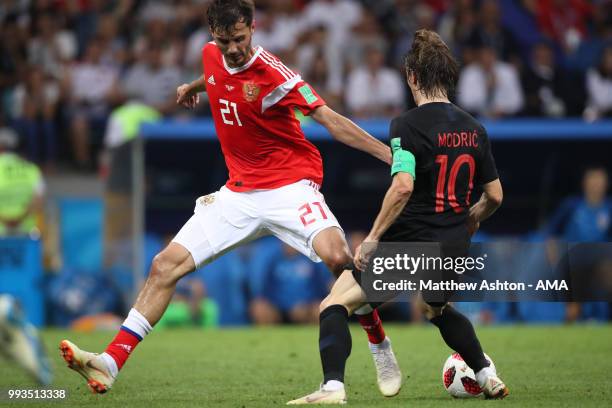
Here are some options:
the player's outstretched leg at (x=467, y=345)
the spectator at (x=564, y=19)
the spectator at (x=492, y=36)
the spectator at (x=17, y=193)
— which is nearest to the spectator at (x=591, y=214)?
the spectator at (x=492, y=36)

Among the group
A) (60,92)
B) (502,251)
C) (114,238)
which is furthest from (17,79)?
(502,251)

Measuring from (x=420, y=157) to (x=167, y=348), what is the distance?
526 cm

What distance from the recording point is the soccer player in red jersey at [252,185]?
6.93 m

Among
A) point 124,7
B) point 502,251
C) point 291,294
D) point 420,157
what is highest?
point 124,7

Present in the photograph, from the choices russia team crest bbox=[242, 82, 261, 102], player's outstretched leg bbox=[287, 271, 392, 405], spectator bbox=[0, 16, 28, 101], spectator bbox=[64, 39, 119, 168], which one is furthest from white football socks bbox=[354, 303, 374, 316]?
spectator bbox=[0, 16, 28, 101]

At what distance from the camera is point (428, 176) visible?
6.55 meters

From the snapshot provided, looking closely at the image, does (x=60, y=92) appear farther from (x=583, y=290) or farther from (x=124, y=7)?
(x=583, y=290)

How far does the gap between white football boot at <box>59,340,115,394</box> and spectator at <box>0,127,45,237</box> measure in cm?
806

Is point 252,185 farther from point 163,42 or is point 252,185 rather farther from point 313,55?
point 163,42

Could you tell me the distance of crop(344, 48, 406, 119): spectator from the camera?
16.4 meters

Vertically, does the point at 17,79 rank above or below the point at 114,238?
above

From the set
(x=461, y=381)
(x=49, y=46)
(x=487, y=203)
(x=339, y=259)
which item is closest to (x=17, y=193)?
(x=49, y=46)

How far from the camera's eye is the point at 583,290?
650cm

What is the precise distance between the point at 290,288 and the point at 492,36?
5.27m
